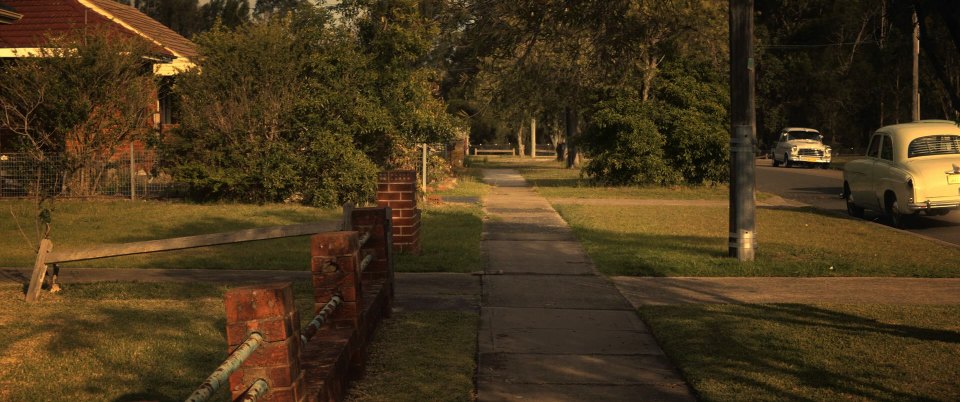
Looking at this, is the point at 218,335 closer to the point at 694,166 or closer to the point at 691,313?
the point at 691,313

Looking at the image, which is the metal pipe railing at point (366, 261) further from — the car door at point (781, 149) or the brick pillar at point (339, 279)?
the car door at point (781, 149)

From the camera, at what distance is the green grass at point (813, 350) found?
22.0ft

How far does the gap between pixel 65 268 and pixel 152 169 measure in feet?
34.8

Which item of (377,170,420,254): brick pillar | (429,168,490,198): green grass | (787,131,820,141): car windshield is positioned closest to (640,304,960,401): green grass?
(377,170,420,254): brick pillar

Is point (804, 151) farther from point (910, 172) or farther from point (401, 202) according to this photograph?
point (401, 202)

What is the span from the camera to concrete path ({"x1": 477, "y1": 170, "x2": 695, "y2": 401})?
6863 mm

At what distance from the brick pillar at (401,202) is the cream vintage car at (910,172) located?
948cm

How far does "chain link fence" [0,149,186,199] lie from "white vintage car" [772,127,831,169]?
31937 millimetres

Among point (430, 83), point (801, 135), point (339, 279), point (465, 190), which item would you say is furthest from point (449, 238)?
point (801, 135)

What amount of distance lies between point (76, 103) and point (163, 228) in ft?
21.5

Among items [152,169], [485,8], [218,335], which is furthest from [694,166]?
[218,335]

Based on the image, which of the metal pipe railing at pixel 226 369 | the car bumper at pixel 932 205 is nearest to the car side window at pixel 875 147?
the car bumper at pixel 932 205

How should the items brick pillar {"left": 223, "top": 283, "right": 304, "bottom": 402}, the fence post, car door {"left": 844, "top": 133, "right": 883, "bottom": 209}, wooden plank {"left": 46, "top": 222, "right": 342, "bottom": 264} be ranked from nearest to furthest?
brick pillar {"left": 223, "top": 283, "right": 304, "bottom": 402}
wooden plank {"left": 46, "top": 222, "right": 342, "bottom": 264}
car door {"left": 844, "top": 133, "right": 883, "bottom": 209}
the fence post

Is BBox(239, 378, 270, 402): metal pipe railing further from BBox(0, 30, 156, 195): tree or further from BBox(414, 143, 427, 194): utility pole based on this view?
BBox(0, 30, 156, 195): tree
